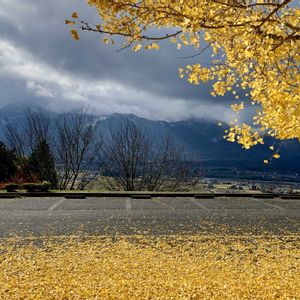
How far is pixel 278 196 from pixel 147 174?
15926mm

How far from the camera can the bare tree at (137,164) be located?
32.9 metres

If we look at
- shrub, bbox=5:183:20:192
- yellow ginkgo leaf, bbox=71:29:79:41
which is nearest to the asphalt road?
shrub, bbox=5:183:20:192

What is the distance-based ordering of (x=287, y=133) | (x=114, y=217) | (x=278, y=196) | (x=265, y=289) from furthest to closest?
1. (x=278, y=196)
2. (x=114, y=217)
3. (x=287, y=133)
4. (x=265, y=289)

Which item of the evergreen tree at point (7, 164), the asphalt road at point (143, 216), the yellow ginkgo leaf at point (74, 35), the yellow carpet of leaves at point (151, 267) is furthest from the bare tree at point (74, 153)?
the yellow ginkgo leaf at point (74, 35)

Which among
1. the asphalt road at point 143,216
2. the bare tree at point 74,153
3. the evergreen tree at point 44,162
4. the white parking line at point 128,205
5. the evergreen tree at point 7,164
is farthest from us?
the evergreen tree at point 7,164

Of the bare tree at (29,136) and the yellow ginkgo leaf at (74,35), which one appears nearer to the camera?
the yellow ginkgo leaf at (74,35)

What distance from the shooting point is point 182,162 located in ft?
129

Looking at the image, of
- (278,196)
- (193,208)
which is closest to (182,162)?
(278,196)

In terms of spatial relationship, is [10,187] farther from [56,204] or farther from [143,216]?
Result: [143,216]

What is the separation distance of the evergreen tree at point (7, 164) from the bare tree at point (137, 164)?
8.12 meters

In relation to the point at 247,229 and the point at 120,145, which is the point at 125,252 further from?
the point at 120,145

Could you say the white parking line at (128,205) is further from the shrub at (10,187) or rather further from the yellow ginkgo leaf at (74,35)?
the yellow ginkgo leaf at (74,35)

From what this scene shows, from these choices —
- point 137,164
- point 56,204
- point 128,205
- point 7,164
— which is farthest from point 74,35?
point 7,164

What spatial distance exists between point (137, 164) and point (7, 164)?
11.4 meters
